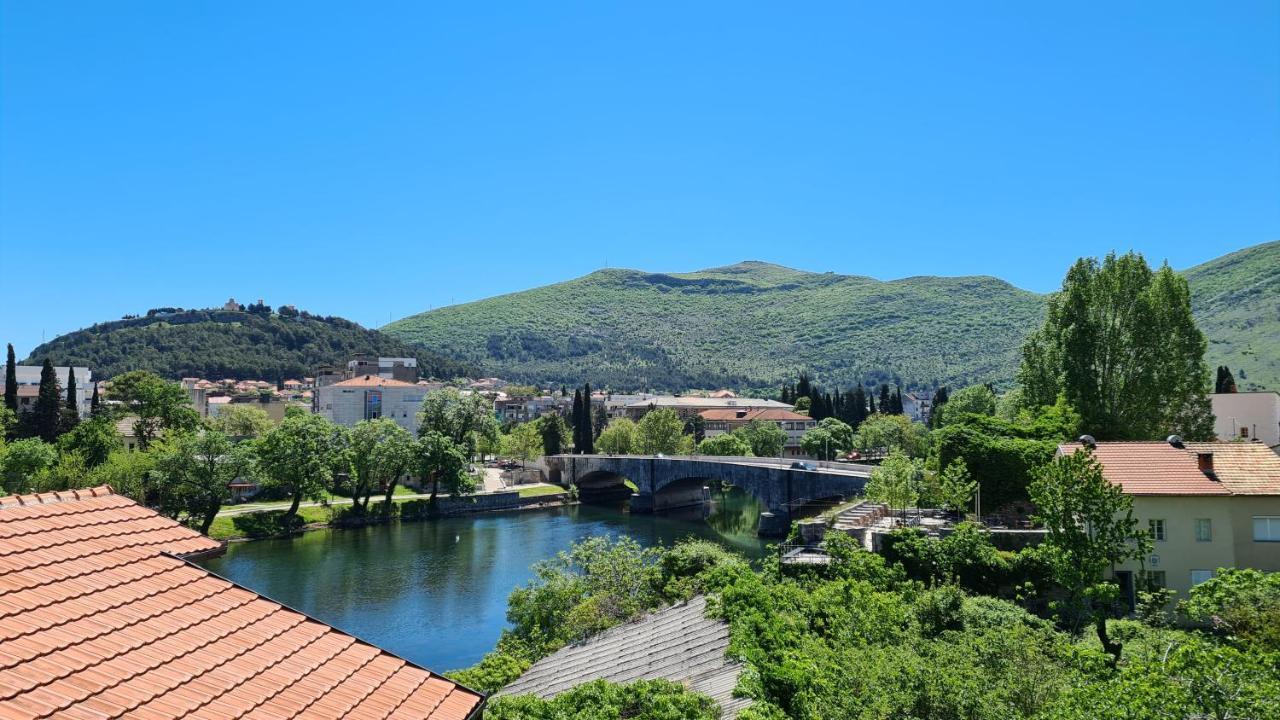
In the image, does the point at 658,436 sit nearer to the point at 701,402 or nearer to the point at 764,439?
the point at 764,439

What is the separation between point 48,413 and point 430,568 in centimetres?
4380

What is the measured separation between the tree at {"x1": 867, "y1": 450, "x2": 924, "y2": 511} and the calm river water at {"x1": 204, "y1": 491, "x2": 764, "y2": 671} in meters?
13.5

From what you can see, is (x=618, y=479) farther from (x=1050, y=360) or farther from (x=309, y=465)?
(x=1050, y=360)

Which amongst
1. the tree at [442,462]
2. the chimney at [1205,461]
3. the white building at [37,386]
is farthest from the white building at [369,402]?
the chimney at [1205,461]

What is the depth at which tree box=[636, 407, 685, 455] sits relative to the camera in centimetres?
9944

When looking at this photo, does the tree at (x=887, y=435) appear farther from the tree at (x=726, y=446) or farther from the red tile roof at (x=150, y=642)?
the red tile roof at (x=150, y=642)

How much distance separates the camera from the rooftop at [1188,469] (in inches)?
1021

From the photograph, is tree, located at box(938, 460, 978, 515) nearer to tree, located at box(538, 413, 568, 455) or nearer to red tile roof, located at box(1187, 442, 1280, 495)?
red tile roof, located at box(1187, 442, 1280, 495)

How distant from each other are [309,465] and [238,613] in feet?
195

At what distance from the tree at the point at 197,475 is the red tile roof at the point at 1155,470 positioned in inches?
2143

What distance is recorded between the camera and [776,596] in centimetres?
1909

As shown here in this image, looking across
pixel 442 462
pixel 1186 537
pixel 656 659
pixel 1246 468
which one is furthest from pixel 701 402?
pixel 656 659

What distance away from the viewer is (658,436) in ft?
326

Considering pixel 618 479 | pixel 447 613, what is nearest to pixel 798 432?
pixel 618 479
